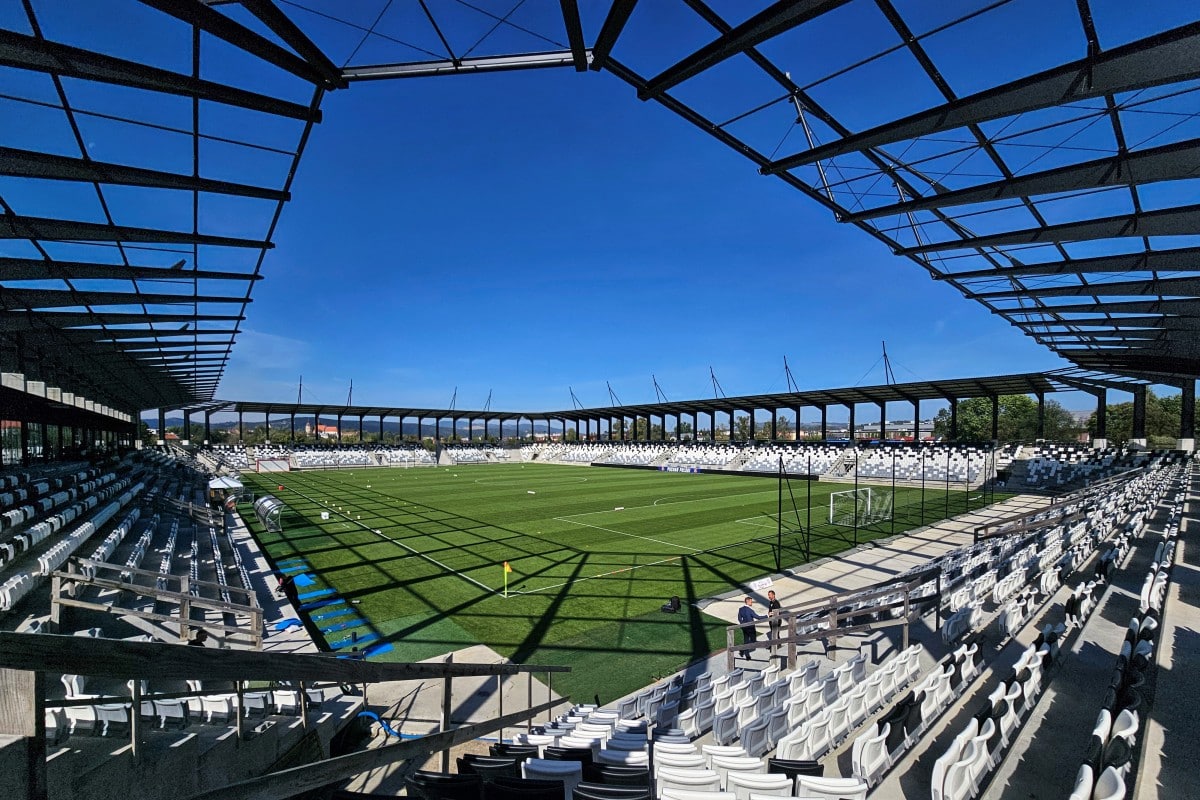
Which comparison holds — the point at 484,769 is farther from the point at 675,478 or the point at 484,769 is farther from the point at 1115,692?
the point at 675,478

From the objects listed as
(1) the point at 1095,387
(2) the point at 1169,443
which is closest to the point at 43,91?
(1) the point at 1095,387

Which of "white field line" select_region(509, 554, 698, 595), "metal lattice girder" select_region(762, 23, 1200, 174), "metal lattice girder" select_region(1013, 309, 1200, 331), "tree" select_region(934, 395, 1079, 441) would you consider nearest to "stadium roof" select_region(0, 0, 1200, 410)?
"metal lattice girder" select_region(762, 23, 1200, 174)

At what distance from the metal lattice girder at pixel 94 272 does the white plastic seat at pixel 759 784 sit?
18.7 metres

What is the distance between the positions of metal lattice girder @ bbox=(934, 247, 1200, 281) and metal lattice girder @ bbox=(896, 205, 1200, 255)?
2358mm

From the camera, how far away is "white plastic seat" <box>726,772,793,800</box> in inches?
193

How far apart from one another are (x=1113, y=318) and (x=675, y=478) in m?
34.0

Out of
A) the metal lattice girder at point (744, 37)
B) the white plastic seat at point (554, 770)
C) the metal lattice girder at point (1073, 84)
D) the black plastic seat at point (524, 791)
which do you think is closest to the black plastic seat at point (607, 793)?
the black plastic seat at point (524, 791)

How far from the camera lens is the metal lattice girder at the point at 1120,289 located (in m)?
14.9

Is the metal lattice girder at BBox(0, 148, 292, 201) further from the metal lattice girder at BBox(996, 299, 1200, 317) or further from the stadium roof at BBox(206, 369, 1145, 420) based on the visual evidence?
the stadium roof at BBox(206, 369, 1145, 420)

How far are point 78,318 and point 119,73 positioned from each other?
17551 millimetres

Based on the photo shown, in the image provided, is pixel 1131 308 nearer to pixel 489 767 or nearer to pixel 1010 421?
pixel 489 767

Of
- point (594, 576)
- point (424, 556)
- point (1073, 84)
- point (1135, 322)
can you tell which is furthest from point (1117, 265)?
point (424, 556)

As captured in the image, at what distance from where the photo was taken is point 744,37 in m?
7.75

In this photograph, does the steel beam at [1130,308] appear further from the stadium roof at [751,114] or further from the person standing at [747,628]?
the person standing at [747,628]
